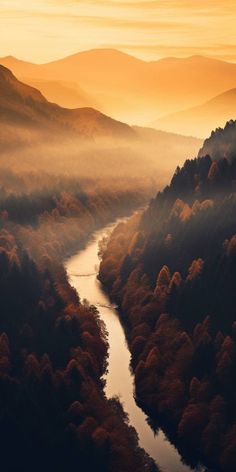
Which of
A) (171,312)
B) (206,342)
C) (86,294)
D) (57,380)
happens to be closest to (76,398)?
(57,380)

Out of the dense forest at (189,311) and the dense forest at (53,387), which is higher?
the dense forest at (189,311)

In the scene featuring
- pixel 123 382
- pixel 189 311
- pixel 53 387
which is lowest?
pixel 123 382

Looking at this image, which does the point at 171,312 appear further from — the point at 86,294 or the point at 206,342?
the point at 86,294

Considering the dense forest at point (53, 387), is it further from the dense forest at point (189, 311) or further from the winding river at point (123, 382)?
the dense forest at point (189, 311)

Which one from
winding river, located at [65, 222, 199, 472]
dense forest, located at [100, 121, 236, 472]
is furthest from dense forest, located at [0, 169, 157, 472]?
dense forest, located at [100, 121, 236, 472]

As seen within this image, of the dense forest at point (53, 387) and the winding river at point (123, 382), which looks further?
the winding river at point (123, 382)

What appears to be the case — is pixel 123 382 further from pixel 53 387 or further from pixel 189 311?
pixel 189 311

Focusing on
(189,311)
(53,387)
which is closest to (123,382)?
(53,387)

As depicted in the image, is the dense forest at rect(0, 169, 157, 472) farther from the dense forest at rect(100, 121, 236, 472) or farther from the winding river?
the dense forest at rect(100, 121, 236, 472)

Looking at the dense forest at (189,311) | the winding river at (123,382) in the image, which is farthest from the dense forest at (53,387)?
the dense forest at (189,311)
